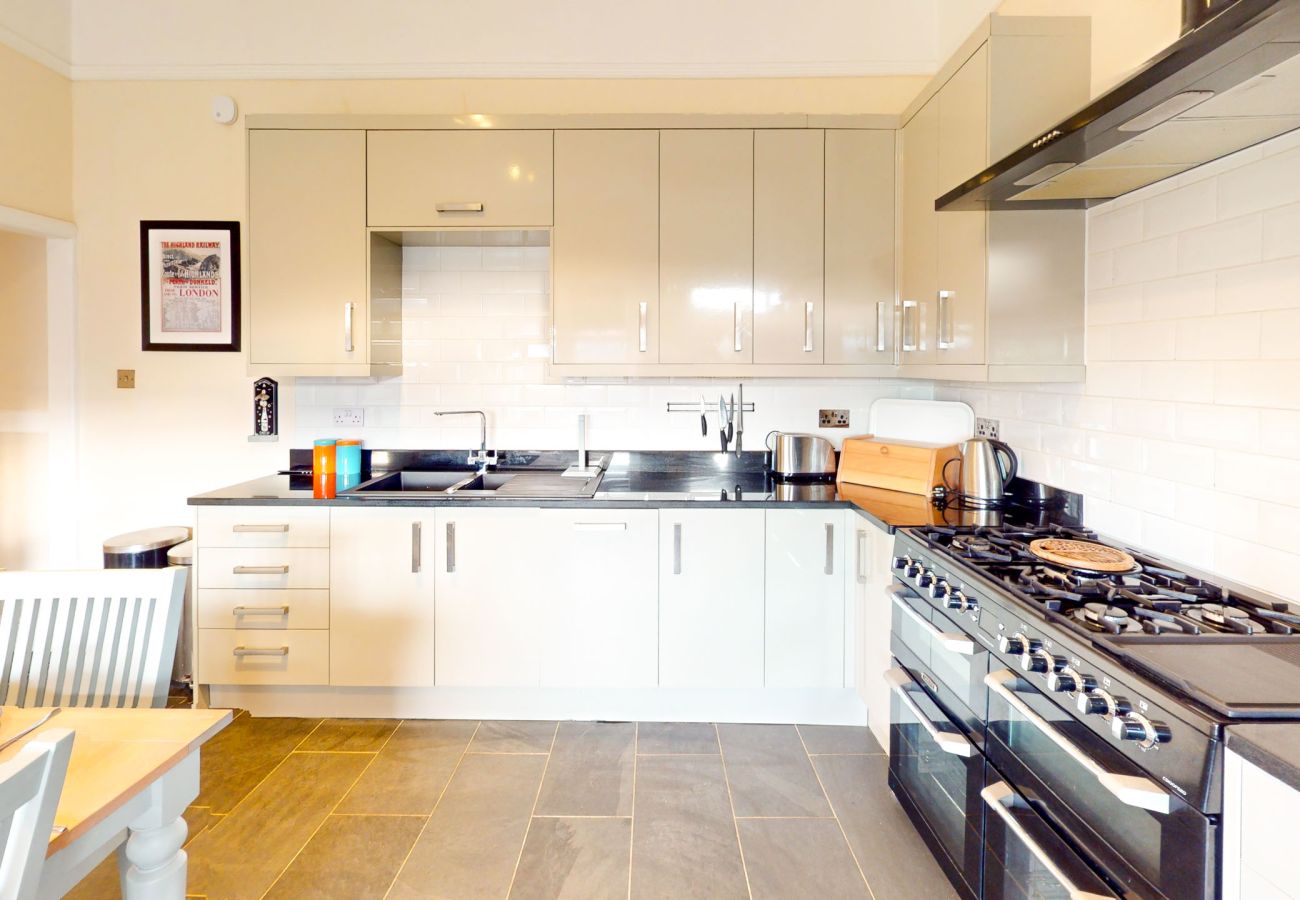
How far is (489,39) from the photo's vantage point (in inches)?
133

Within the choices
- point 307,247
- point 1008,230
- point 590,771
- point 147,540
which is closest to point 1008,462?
point 1008,230

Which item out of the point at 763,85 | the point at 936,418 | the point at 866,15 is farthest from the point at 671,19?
the point at 936,418

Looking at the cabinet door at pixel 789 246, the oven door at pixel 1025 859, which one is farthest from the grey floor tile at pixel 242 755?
the cabinet door at pixel 789 246

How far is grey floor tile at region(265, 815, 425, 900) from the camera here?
199 centimetres

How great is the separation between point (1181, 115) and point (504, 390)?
8.86 feet

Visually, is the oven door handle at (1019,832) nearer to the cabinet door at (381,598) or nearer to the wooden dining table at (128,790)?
the wooden dining table at (128,790)

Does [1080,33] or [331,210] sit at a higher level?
[1080,33]

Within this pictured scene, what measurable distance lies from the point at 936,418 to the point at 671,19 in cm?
214

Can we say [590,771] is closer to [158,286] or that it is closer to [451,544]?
[451,544]

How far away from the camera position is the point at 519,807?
7.79 ft

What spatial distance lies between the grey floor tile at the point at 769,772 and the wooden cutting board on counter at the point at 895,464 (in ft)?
3.44

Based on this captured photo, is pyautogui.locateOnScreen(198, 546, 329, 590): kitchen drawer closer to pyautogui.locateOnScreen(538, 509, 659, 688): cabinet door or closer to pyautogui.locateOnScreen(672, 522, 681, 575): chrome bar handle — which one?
pyautogui.locateOnScreen(538, 509, 659, 688): cabinet door

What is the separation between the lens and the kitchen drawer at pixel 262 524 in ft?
9.48

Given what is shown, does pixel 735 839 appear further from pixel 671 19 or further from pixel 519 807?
pixel 671 19
